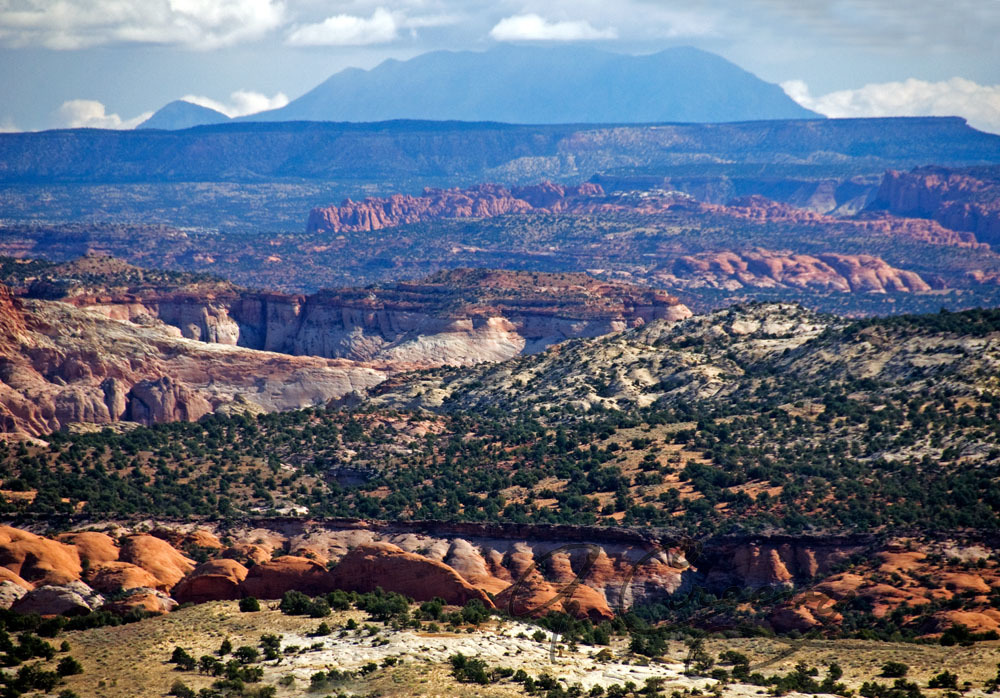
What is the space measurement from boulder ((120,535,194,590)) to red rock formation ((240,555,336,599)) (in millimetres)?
4156

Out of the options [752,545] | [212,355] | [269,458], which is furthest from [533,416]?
[212,355]

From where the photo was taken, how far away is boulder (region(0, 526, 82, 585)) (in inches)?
2351

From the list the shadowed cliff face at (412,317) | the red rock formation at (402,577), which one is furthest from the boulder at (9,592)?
the shadowed cliff face at (412,317)

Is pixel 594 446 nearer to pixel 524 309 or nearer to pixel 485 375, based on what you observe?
pixel 485 375

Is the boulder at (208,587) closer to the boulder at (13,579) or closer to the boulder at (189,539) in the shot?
the boulder at (13,579)

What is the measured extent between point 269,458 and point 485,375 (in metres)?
28.2

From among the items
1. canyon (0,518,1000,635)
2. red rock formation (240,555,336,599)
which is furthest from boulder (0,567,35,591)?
red rock formation (240,555,336,599)

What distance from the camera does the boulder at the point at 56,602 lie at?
55.3 metres

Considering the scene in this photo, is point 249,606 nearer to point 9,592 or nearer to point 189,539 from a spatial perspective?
point 9,592

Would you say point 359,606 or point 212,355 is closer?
point 359,606

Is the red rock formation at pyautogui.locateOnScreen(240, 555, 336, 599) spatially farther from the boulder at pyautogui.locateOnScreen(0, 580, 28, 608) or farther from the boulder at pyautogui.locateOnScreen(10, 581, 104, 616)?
the boulder at pyautogui.locateOnScreen(0, 580, 28, 608)

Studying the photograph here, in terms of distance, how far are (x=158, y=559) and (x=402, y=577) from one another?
1161 cm

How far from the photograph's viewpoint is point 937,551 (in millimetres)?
63469

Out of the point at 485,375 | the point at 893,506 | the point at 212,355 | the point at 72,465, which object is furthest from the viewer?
the point at 212,355
